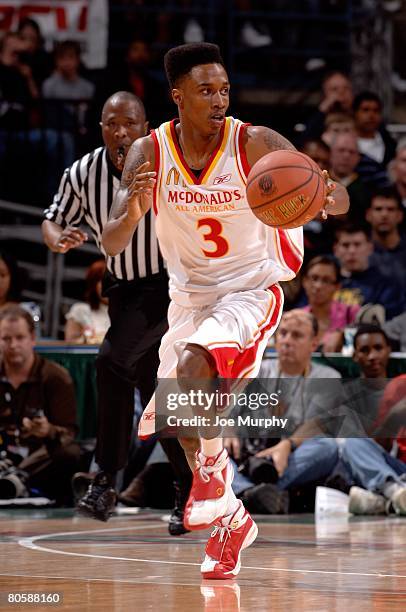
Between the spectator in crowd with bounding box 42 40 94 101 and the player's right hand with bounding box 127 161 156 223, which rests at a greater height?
the spectator in crowd with bounding box 42 40 94 101

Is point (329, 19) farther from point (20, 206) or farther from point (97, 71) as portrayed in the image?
point (20, 206)

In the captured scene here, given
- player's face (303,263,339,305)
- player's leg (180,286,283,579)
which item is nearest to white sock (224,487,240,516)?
player's leg (180,286,283,579)

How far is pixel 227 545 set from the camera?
430cm

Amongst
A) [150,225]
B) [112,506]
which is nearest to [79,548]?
[112,506]

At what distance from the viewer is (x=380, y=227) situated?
32.8 feet

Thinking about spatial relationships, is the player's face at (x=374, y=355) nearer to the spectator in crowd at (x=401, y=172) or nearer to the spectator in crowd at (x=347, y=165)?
the spectator in crowd at (x=401, y=172)

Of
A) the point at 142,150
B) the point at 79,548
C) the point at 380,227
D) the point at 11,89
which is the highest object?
the point at 11,89

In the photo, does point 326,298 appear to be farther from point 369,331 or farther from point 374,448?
point 374,448

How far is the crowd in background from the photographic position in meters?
7.67

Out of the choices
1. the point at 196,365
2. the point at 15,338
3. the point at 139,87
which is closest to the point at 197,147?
the point at 196,365

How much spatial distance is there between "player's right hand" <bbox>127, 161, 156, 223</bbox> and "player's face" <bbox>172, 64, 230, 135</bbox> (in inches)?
13.5

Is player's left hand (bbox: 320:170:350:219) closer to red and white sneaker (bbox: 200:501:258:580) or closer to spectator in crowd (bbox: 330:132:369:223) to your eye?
red and white sneaker (bbox: 200:501:258:580)

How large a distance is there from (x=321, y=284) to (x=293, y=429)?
1571 mm

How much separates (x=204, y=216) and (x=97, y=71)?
7501 millimetres
